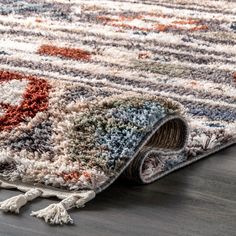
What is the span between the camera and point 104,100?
1.26m

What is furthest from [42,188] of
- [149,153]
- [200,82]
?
[200,82]

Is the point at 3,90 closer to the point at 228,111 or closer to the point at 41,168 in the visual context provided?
the point at 41,168

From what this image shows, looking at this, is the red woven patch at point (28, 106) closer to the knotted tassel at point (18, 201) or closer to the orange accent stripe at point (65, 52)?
the knotted tassel at point (18, 201)

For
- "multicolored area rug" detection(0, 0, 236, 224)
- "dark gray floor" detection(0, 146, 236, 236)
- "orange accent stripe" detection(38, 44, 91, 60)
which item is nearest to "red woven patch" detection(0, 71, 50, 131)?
"multicolored area rug" detection(0, 0, 236, 224)

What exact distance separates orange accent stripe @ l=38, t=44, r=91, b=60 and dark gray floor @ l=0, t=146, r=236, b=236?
2.48ft

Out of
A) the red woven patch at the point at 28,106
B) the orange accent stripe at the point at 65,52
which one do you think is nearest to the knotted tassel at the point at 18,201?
the red woven patch at the point at 28,106

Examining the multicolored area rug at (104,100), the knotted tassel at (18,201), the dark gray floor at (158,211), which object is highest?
the multicolored area rug at (104,100)

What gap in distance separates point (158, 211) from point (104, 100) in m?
0.25

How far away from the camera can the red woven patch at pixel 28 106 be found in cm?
129

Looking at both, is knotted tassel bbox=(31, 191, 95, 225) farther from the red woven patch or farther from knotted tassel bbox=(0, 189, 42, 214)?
the red woven patch

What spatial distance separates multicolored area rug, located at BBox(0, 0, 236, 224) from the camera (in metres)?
1.16

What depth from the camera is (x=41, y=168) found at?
1.17 m

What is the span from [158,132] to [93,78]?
1.65 feet

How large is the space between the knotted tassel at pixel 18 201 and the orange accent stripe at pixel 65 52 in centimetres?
86
